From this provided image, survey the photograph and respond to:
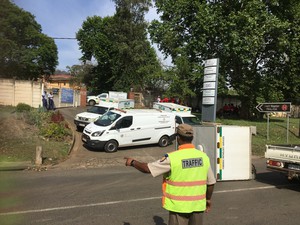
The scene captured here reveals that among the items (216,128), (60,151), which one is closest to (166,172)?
(216,128)

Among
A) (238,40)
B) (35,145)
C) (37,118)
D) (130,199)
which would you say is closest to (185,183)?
(130,199)

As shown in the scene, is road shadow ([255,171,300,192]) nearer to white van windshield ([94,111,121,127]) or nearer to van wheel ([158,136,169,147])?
van wheel ([158,136,169,147])

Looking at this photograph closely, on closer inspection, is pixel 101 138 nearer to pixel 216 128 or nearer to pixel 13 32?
pixel 216 128

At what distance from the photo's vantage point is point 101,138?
16.3 m

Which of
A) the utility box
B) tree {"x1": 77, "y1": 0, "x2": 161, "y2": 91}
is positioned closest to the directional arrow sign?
the utility box

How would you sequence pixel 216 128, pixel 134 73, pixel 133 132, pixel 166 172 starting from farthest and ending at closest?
pixel 134 73 → pixel 133 132 → pixel 216 128 → pixel 166 172

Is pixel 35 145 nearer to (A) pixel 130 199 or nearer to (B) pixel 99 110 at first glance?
(B) pixel 99 110

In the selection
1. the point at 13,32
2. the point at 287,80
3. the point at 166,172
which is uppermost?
the point at 287,80

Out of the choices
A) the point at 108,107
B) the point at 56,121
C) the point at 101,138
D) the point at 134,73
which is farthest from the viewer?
the point at 134,73

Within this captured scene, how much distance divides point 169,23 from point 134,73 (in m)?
17.4

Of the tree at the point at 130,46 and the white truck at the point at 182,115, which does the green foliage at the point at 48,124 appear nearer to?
the white truck at the point at 182,115

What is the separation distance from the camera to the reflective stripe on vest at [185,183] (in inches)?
148

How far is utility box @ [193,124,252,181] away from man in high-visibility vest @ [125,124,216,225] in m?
6.80

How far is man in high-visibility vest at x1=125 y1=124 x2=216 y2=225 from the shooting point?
3754mm
